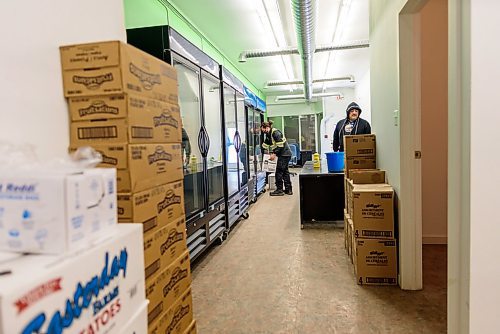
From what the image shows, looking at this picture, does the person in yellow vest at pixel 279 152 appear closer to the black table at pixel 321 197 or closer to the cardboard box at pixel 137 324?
the black table at pixel 321 197

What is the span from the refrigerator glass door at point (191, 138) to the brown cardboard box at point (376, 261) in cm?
153

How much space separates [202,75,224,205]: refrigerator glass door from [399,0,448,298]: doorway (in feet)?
6.77

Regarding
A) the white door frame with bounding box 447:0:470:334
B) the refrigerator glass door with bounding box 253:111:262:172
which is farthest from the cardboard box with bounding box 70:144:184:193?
the refrigerator glass door with bounding box 253:111:262:172

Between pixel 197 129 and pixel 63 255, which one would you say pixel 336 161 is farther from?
pixel 63 255

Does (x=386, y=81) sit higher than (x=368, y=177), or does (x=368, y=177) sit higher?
(x=386, y=81)

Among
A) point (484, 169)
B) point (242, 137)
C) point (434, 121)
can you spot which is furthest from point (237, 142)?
point (484, 169)

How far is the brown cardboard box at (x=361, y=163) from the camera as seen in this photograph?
141 inches

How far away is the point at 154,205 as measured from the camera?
5.00ft

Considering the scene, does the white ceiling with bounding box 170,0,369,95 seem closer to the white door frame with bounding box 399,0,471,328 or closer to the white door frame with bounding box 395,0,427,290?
the white door frame with bounding box 395,0,427,290

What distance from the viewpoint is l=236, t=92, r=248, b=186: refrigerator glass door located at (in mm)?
5410

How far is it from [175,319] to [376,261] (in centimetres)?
177

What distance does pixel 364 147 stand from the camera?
3576mm

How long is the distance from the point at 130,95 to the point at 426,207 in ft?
11.7

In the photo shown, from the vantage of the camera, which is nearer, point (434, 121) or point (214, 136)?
point (434, 121)
